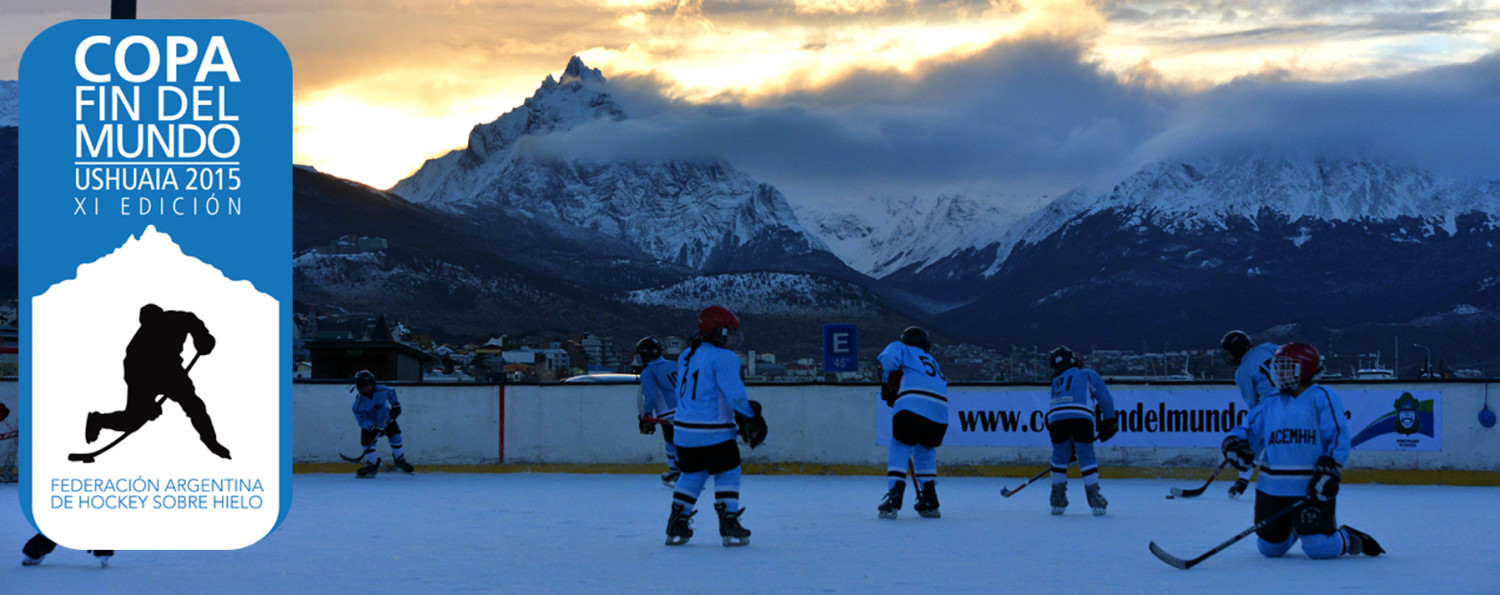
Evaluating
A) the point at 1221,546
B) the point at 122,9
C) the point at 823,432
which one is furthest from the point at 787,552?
the point at 823,432

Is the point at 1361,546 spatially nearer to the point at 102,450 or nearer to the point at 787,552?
the point at 787,552

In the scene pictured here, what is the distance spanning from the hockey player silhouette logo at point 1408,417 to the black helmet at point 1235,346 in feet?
18.1

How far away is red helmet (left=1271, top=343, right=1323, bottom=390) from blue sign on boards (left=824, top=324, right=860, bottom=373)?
1298 cm

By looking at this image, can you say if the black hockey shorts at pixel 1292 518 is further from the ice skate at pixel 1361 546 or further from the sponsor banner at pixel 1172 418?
the sponsor banner at pixel 1172 418

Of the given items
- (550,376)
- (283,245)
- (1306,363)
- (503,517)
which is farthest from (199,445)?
(550,376)

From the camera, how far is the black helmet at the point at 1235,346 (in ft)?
41.3

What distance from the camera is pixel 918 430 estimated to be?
11898 mm

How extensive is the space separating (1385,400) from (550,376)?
131 metres

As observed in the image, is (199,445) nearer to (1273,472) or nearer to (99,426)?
(99,426)

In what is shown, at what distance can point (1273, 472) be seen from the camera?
29.3 feet

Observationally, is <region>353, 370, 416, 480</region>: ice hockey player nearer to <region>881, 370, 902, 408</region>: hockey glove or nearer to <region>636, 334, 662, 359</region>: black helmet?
<region>636, 334, 662, 359</region>: black helmet

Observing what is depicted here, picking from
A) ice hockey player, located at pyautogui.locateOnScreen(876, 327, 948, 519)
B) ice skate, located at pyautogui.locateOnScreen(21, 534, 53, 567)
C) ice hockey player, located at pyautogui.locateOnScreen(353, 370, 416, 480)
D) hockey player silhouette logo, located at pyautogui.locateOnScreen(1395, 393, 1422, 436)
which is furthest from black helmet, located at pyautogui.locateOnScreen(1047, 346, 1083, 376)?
ice hockey player, located at pyautogui.locateOnScreen(353, 370, 416, 480)

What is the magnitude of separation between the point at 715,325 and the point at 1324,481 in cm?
405

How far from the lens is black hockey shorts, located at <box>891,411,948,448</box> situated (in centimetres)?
1188
